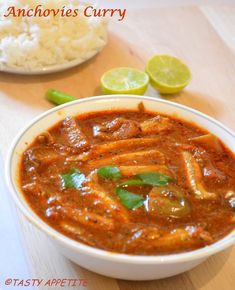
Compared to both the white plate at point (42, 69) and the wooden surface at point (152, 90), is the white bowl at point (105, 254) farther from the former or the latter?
the white plate at point (42, 69)

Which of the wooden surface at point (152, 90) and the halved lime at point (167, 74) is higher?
the halved lime at point (167, 74)

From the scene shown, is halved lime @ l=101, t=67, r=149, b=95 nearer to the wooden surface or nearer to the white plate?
the wooden surface

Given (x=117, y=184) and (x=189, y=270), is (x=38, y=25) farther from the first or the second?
(x=189, y=270)

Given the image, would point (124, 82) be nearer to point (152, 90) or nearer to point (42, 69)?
point (152, 90)

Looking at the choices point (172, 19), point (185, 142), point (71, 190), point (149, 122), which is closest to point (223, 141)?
point (185, 142)

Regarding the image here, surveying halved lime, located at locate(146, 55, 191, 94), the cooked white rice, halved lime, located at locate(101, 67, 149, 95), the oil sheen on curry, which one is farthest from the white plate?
the oil sheen on curry

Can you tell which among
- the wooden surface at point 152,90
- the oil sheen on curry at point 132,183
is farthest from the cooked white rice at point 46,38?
the oil sheen on curry at point 132,183
